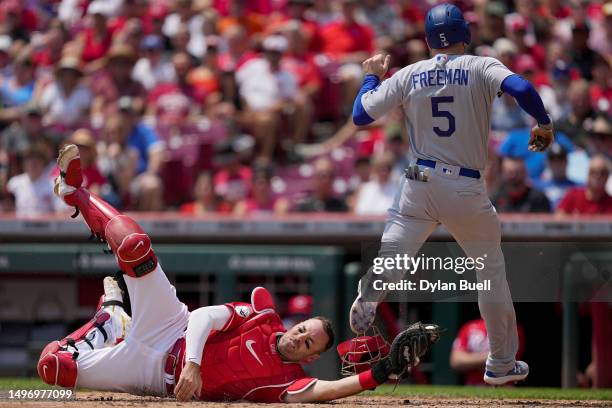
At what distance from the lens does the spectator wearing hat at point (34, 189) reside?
11062 millimetres

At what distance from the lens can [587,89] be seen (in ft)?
36.3

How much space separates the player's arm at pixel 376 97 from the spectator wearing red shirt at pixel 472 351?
2.94 m

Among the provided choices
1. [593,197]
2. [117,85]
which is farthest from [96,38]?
[593,197]

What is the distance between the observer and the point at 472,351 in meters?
8.95

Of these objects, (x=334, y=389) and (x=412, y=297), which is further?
(x=412, y=297)

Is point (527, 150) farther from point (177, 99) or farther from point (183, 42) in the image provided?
point (183, 42)

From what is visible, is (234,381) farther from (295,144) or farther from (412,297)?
(295,144)

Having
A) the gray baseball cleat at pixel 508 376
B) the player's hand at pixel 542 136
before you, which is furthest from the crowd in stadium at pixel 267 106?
the player's hand at pixel 542 136

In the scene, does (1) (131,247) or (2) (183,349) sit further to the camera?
(2) (183,349)

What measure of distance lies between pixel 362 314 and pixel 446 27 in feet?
5.14

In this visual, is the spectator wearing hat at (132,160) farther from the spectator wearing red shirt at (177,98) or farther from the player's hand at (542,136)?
the player's hand at (542,136)

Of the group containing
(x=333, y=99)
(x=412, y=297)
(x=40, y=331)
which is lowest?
(x=40, y=331)

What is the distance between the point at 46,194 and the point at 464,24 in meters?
5.86

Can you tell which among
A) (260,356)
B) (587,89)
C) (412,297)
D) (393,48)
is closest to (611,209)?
(587,89)
